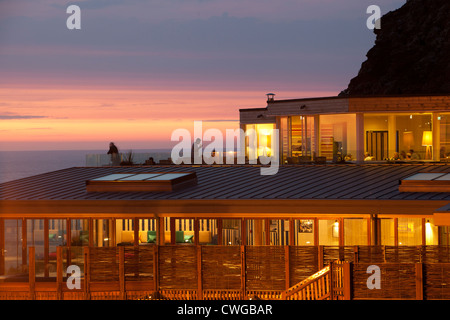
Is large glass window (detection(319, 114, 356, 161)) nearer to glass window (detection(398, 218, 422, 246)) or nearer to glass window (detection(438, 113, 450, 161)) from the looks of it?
glass window (detection(438, 113, 450, 161))

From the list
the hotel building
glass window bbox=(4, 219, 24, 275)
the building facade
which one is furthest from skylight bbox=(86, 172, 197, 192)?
the building facade

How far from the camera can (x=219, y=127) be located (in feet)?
163

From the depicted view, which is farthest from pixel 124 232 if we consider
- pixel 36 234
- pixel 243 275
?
pixel 243 275

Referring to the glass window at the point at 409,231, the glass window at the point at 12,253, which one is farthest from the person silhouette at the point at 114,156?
the glass window at the point at 409,231

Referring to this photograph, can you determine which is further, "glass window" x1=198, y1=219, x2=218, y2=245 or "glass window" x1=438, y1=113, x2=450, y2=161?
"glass window" x1=438, y1=113, x2=450, y2=161

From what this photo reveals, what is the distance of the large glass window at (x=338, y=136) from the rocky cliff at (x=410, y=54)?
5389 centimetres

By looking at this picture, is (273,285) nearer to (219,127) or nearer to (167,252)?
(167,252)

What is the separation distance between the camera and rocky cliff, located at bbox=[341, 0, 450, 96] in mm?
86062

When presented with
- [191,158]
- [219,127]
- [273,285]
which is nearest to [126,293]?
[273,285]

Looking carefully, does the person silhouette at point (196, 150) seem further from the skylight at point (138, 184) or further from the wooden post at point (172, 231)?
the wooden post at point (172, 231)

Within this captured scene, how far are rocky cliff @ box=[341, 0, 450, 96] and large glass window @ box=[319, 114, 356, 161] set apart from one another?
53894 millimetres

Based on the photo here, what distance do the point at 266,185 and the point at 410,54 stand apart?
2992 inches

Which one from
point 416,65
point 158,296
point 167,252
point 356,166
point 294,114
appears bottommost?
point 158,296
